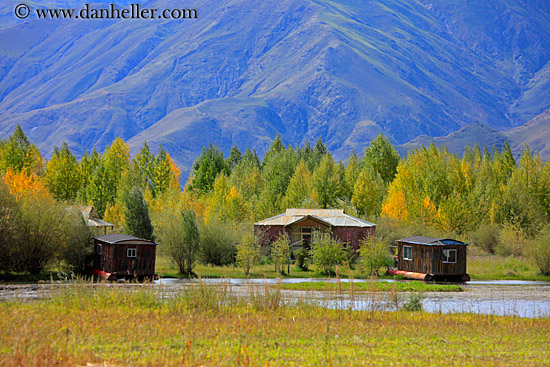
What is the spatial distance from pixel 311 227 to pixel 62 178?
38.0 meters

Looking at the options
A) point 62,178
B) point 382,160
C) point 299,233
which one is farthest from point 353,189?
point 62,178

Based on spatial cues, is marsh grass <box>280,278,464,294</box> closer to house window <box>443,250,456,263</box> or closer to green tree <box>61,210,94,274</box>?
house window <box>443,250,456,263</box>

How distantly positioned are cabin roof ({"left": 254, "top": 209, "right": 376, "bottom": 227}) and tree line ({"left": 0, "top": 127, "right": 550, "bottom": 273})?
537 cm

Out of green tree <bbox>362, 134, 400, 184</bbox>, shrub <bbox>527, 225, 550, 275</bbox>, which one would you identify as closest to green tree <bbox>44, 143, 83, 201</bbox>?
green tree <bbox>362, 134, 400, 184</bbox>

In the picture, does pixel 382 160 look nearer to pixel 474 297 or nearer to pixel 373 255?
pixel 373 255

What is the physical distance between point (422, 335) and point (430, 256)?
2642cm

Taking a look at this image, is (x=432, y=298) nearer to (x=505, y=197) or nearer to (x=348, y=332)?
(x=348, y=332)

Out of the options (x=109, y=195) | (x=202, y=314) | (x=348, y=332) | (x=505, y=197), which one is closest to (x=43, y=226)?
(x=202, y=314)

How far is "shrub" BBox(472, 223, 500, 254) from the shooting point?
63.1 metres

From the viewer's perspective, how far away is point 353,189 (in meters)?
77.2

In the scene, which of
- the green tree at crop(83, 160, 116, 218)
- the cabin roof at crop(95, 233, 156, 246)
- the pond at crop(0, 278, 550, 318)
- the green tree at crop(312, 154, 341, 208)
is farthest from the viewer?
the green tree at crop(83, 160, 116, 218)

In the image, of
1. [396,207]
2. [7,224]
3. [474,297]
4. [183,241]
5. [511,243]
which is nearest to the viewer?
[474,297]

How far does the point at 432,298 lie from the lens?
32719 millimetres

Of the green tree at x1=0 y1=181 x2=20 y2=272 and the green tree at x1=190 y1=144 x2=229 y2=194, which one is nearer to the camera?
the green tree at x1=0 y1=181 x2=20 y2=272
